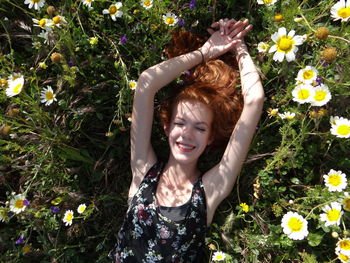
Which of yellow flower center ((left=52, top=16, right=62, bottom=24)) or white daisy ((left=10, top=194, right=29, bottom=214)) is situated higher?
yellow flower center ((left=52, top=16, right=62, bottom=24))

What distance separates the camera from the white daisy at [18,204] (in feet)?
7.54

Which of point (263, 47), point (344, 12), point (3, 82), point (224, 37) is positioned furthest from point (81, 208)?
point (344, 12)

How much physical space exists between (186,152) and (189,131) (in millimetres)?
144

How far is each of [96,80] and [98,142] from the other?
507 mm

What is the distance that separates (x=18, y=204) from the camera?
7.62ft

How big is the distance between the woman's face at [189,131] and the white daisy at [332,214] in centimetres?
88

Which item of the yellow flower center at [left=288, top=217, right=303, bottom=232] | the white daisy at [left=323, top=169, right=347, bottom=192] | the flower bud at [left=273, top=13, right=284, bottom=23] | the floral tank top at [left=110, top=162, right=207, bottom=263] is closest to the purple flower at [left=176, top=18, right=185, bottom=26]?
the flower bud at [left=273, top=13, right=284, bottom=23]

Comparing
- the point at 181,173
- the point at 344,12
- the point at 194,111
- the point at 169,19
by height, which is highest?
the point at 169,19

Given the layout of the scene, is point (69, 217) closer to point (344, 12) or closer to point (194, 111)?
point (194, 111)

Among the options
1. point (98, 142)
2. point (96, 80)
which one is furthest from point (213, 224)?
point (96, 80)

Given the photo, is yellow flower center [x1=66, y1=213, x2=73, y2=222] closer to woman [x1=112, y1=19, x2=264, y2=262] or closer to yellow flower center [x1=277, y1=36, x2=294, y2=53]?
woman [x1=112, y1=19, x2=264, y2=262]

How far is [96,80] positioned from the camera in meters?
2.60

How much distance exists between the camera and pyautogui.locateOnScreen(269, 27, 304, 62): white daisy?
2.01 metres

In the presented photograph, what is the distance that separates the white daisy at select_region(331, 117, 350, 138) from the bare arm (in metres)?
0.48
